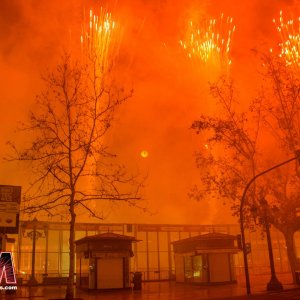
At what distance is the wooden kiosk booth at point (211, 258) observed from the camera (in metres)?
32.6

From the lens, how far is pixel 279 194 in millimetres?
32188

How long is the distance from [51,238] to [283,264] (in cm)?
2879

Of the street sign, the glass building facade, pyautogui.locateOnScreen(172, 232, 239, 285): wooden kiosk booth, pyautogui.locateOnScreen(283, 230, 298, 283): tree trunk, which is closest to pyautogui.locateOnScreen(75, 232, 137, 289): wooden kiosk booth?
pyautogui.locateOnScreen(172, 232, 239, 285): wooden kiosk booth

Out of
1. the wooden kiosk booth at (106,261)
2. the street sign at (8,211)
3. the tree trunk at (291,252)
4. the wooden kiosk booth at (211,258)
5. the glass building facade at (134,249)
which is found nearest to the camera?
the street sign at (8,211)

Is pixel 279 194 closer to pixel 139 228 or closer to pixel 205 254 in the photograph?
pixel 205 254

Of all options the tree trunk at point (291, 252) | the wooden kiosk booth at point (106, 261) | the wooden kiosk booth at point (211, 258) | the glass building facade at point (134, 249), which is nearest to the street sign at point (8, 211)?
the wooden kiosk booth at point (106, 261)

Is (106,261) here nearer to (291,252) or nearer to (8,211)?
(8,211)

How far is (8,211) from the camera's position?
2142cm

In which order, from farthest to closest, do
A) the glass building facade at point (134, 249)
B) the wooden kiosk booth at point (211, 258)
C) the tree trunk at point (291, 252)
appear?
the glass building facade at point (134, 249)
the wooden kiosk booth at point (211, 258)
the tree trunk at point (291, 252)

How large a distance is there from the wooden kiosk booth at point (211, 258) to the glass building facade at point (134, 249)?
950cm

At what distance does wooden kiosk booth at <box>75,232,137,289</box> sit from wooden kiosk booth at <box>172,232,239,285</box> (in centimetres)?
553

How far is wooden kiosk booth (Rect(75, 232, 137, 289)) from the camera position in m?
30.0

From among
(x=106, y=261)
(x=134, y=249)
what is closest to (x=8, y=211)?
(x=106, y=261)

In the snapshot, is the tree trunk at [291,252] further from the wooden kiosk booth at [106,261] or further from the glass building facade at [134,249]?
the glass building facade at [134,249]
